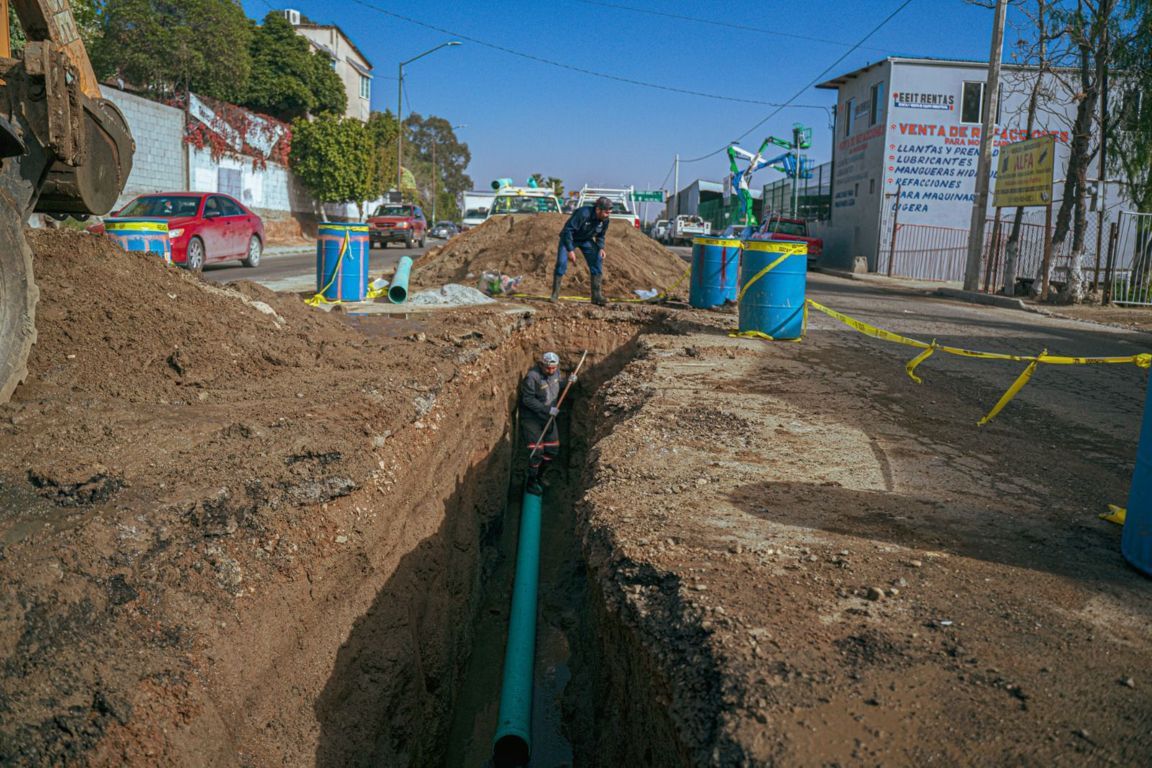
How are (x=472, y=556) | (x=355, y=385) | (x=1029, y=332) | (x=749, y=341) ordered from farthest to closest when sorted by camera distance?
(x=1029, y=332), (x=749, y=341), (x=472, y=556), (x=355, y=385)

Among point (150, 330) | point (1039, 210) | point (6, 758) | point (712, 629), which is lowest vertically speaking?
point (6, 758)

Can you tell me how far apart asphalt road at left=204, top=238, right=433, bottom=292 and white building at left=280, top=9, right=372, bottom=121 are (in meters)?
24.0

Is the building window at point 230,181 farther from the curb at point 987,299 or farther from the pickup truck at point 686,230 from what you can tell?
the curb at point 987,299

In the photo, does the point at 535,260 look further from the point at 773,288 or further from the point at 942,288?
the point at 942,288

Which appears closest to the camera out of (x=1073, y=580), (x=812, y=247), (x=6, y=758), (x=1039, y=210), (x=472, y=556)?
(x=6, y=758)

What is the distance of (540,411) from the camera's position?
1074cm

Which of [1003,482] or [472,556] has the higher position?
[1003,482]

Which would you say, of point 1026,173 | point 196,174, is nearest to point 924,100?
point 1026,173

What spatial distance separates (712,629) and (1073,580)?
1.55 meters

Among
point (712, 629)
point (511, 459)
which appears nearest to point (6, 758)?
point (712, 629)

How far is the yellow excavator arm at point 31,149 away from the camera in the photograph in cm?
500

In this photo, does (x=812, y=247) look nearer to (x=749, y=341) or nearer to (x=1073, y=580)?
(x=749, y=341)

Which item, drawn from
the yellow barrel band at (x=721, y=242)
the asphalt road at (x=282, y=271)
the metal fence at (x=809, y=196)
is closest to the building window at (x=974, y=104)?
the metal fence at (x=809, y=196)

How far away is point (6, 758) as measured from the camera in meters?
3.02
